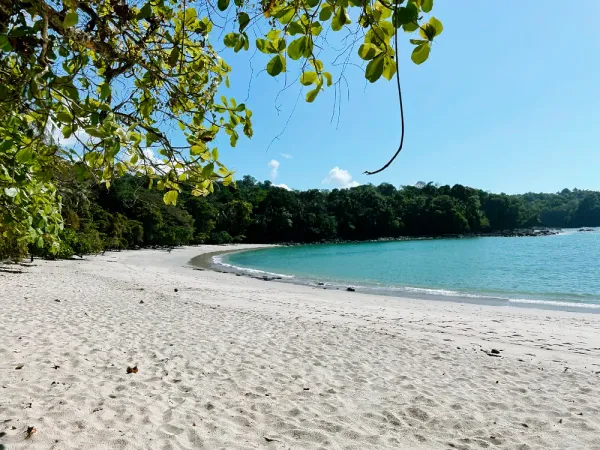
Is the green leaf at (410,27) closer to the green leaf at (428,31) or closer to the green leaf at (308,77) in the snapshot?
the green leaf at (428,31)

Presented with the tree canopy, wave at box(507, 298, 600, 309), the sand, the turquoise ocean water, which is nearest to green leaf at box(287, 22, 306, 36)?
the tree canopy

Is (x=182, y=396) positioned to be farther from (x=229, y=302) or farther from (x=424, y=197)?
(x=424, y=197)

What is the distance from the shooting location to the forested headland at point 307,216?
5016 centimetres

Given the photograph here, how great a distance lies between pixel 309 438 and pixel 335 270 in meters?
31.0

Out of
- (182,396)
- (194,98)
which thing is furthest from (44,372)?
(194,98)

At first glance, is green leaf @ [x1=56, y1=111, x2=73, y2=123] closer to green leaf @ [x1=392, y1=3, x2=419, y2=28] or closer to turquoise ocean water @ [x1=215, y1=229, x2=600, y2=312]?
green leaf @ [x1=392, y1=3, x2=419, y2=28]

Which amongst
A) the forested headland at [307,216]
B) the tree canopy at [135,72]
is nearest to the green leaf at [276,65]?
the tree canopy at [135,72]

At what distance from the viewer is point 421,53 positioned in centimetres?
130

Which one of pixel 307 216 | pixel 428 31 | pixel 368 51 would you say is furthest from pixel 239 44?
pixel 307 216

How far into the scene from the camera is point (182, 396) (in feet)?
15.8

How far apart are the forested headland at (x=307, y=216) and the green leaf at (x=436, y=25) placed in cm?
4223

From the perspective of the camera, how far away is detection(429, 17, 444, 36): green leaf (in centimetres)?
126

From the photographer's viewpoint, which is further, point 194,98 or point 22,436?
point 22,436

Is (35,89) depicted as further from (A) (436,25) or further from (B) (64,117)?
(A) (436,25)
